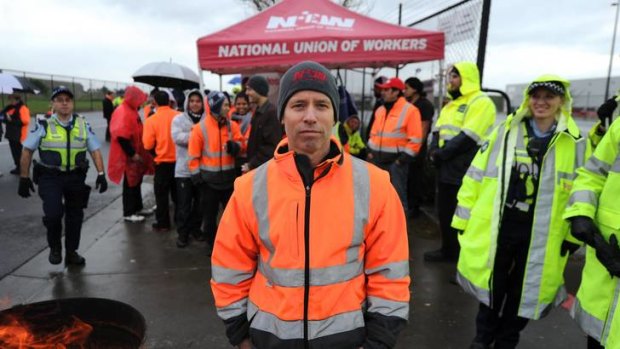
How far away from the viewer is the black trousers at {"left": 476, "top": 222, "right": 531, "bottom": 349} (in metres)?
2.77

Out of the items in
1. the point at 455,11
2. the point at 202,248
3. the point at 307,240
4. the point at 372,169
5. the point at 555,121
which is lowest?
the point at 202,248

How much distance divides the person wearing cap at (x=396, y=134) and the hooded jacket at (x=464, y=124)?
0.89 m

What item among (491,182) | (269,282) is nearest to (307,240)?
(269,282)

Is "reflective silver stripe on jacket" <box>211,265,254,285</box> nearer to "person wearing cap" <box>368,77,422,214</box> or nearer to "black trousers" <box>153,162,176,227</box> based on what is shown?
Result: "person wearing cap" <box>368,77,422,214</box>

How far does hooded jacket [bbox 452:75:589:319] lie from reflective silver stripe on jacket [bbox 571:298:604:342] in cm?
39

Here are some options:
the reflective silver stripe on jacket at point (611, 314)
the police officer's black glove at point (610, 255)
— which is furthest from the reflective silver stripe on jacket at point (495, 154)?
the reflective silver stripe on jacket at point (611, 314)

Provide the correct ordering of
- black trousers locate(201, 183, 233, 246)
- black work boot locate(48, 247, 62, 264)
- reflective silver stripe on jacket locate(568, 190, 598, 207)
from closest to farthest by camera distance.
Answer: reflective silver stripe on jacket locate(568, 190, 598, 207) < black work boot locate(48, 247, 62, 264) < black trousers locate(201, 183, 233, 246)

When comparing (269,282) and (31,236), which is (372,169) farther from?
(31,236)

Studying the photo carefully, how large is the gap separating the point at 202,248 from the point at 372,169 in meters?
4.03

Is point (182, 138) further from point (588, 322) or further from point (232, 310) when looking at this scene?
point (588, 322)

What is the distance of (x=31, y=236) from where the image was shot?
5461 millimetres

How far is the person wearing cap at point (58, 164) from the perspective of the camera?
4.18 m

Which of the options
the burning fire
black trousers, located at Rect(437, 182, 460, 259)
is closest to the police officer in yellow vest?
black trousers, located at Rect(437, 182, 460, 259)

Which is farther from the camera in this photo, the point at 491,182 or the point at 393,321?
the point at 491,182
